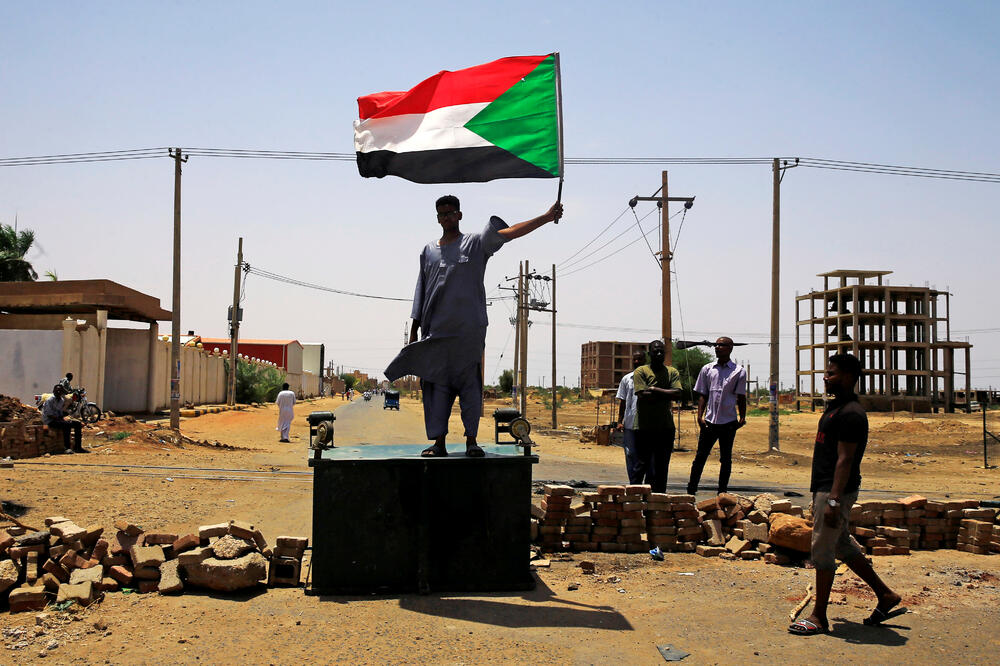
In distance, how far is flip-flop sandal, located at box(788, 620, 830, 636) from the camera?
4566 millimetres

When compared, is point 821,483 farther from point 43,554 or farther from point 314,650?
point 43,554

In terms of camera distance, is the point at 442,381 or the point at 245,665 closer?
the point at 245,665

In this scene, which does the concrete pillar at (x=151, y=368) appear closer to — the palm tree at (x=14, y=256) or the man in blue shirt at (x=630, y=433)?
the palm tree at (x=14, y=256)

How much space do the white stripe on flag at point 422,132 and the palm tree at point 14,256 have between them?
32815mm

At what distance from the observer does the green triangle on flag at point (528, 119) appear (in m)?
5.79

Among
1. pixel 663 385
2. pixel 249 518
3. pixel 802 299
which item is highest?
pixel 802 299

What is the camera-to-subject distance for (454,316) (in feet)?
18.3

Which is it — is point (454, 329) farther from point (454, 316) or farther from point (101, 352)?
point (101, 352)

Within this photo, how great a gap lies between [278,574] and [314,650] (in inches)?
55.5

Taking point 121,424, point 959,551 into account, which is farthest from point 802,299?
point 959,551

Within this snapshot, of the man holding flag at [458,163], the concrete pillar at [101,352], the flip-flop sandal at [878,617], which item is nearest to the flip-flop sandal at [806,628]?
the flip-flop sandal at [878,617]

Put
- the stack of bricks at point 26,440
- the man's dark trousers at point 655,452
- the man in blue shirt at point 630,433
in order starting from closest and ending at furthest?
the man's dark trousers at point 655,452 → the man in blue shirt at point 630,433 → the stack of bricks at point 26,440

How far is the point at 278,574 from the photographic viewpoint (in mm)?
5500

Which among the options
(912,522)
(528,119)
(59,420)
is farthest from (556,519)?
(59,420)
